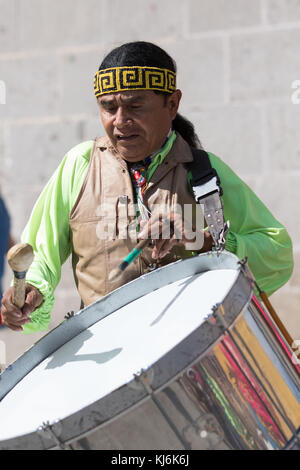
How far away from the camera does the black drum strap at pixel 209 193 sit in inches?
99.6

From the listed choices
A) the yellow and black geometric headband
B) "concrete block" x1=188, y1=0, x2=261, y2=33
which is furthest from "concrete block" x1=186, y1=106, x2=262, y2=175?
the yellow and black geometric headband

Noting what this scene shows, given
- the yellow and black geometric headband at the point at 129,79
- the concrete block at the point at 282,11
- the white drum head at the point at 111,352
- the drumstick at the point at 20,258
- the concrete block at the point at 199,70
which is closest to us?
the white drum head at the point at 111,352

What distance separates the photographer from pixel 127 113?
260cm

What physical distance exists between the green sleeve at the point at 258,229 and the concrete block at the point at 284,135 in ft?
4.59

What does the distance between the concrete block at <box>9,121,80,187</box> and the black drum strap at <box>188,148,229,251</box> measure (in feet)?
5.93

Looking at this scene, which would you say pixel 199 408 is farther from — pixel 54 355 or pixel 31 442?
pixel 54 355

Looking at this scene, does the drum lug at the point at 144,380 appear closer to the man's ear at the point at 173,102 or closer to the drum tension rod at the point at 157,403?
the drum tension rod at the point at 157,403

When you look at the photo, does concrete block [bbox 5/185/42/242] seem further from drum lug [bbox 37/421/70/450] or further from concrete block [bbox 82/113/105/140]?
drum lug [bbox 37/421/70/450]

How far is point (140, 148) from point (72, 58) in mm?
1907

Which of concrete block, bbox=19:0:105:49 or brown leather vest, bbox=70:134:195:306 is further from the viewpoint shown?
concrete block, bbox=19:0:105:49

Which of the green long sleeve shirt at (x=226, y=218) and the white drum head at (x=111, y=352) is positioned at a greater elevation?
the green long sleeve shirt at (x=226, y=218)

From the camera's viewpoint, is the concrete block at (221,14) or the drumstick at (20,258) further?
the concrete block at (221,14)

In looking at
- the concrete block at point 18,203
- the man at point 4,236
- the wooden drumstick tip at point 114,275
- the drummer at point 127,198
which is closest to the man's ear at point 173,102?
the drummer at point 127,198

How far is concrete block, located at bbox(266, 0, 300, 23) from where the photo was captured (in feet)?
13.6
